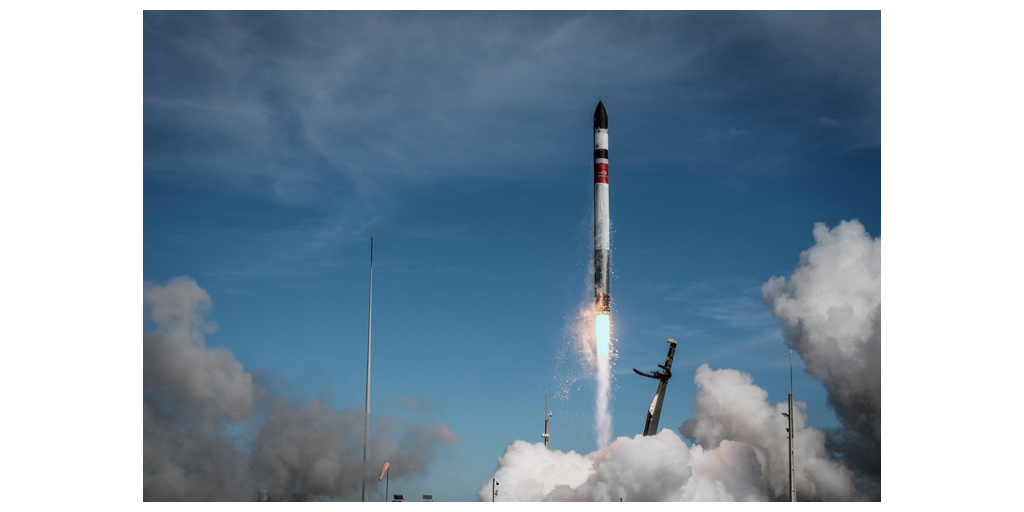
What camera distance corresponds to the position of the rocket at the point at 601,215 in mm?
41312

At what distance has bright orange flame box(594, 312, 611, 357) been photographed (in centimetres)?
4128

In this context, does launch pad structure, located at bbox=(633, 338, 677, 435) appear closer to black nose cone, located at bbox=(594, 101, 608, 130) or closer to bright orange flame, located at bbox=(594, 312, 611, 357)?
bright orange flame, located at bbox=(594, 312, 611, 357)

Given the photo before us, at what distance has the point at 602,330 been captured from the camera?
136 ft

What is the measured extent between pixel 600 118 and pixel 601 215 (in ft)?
16.5

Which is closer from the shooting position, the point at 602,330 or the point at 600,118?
the point at 602,330

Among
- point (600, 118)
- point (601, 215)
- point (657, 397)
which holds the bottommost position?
point (657, 397)

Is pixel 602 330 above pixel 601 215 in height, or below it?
below

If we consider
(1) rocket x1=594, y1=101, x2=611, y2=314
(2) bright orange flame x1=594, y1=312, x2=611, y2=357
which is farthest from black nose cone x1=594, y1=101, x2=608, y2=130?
(2) bright orange flame x1=594, y1=312, x2=611, y2=357

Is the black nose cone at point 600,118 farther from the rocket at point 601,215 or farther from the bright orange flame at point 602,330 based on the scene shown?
the bright orange flame at point 602,330

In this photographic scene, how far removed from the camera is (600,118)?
42.2m

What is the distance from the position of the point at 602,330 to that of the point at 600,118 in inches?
425

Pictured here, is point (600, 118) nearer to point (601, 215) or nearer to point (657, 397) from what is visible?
point (601, 215)

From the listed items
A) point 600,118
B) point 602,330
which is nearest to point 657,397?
point 602,330

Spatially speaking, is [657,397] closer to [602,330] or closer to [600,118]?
[602,330]
